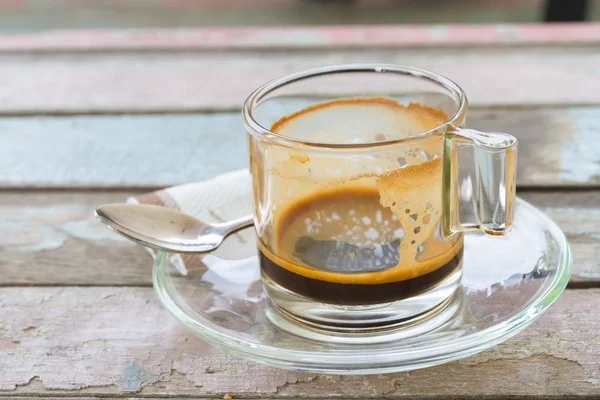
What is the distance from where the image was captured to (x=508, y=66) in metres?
1.00

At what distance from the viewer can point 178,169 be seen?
758 millimetres

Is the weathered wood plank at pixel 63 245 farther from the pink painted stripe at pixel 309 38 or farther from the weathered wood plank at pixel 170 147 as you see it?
the pink painted stripe at pixel 309 38

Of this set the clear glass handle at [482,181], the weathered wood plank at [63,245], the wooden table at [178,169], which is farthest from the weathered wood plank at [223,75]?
the clear glass handle at [482,181]

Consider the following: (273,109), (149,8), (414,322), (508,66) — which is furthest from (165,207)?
(149,8)

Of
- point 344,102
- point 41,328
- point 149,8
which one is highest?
Result: point 344,102

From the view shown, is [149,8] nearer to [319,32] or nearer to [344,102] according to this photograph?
[319,32]

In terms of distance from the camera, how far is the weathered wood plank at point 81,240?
22.3 inches

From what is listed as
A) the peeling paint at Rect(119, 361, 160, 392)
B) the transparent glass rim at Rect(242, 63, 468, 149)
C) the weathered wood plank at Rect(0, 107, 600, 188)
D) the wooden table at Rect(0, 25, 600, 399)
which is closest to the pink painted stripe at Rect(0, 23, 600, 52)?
the wooden table at Rect(0, 25, 600, 399)

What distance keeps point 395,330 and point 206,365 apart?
0.39ft

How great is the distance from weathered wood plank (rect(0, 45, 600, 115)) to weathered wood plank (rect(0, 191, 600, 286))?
24 cm

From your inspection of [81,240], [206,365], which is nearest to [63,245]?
[81,240]

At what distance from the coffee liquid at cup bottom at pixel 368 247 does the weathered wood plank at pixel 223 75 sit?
1.51ft

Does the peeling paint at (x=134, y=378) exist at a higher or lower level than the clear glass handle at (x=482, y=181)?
lower

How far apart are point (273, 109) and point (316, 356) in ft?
0.62
